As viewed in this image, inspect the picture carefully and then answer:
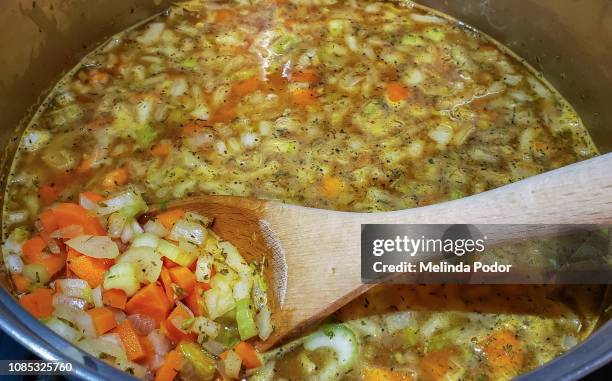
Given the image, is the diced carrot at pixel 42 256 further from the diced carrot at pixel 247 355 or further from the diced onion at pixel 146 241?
the diced carrot at pixel 247 355

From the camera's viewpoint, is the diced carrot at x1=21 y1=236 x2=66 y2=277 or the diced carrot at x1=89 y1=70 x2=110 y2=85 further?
the diced carrot at x1=89 y1=70 x2=110 y2=85

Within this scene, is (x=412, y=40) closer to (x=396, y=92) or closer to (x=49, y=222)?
(x=396, y=92)

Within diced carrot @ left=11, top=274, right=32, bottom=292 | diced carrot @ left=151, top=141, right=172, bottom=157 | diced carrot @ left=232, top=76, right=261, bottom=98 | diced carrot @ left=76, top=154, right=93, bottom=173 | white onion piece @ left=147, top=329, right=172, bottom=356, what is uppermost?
diced carrot @ left=232, top=76, right=261, bottom=98

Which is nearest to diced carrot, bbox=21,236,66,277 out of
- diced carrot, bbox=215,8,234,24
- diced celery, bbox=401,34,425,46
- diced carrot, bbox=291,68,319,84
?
diced carrot, bbox=291,68,319,84

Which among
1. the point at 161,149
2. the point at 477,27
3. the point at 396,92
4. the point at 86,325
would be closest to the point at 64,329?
the point at 86,325

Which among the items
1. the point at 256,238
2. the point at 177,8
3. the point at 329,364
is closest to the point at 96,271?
the point at 256,238

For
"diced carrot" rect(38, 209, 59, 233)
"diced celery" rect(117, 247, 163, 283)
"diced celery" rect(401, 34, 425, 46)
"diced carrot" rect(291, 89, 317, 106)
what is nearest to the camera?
"diced celery" rect(117, 247, 163, 283)

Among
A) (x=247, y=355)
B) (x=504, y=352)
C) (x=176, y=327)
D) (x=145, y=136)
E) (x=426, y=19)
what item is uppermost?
(x=426, y=19)

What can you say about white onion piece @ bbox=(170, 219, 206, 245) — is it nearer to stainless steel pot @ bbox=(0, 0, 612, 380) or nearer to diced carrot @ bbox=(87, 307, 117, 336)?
diced carrot @ bbox=(87, 307, 117, 336)
